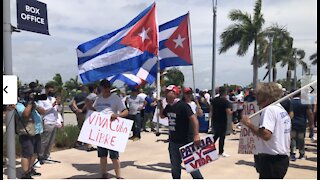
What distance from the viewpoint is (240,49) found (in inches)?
1307

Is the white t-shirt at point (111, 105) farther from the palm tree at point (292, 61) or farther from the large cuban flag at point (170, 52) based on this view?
the palm tree at point (292, 61)

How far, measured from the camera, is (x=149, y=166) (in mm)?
7789

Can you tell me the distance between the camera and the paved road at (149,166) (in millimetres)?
6980

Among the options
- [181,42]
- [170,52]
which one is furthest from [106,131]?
[181,42]

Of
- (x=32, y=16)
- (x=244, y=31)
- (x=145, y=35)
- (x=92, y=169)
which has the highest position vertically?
(x=244, y=31)

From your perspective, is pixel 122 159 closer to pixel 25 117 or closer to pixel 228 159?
pixel 228 159

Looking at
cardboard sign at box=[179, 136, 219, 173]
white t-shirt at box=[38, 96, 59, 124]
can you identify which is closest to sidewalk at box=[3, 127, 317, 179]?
white t-shirt at box=[38, 96, 59, 124]

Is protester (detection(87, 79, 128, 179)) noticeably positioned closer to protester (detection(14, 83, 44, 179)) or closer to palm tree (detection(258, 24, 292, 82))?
protester (detection(14, 83, 44, 179))

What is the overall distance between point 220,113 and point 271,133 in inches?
186

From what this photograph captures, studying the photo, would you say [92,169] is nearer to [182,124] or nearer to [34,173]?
[34,173]

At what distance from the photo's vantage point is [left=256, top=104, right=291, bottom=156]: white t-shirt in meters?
3.89

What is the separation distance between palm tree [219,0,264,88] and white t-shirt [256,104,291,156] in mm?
29435

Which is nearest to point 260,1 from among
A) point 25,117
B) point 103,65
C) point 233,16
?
point 233,16

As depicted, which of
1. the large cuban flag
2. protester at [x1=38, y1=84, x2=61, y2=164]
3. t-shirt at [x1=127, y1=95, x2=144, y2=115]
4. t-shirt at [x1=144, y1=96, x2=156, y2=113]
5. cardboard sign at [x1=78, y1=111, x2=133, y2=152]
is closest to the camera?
cardboard sign at [x1=78, y1=111, x2=133, y2=152]
